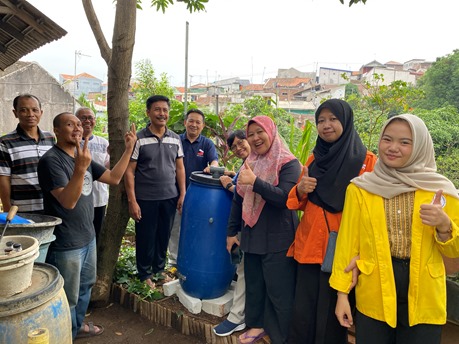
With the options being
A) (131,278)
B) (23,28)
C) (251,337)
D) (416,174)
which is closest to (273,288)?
(251,337)

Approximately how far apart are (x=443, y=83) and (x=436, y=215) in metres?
23.3

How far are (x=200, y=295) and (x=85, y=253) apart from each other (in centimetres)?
94

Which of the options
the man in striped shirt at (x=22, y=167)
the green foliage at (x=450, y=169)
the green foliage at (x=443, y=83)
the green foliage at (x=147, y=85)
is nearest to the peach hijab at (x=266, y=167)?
the man in striped shirt at (x=22, y=167)

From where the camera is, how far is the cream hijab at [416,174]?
1460 millimetres

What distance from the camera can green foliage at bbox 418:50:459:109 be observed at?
789 inches

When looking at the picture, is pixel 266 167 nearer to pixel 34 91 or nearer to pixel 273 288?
pixel 273 288

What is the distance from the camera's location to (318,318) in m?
1.92

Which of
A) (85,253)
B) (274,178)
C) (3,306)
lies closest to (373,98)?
(274,178)

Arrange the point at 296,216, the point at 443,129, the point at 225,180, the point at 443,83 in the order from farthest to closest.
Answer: the point at 443,83 < the point at 443,129 < the point at 225,180 < the point at 296,216

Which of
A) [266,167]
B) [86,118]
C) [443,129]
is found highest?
[443,129]

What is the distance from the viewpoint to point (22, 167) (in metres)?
2.47

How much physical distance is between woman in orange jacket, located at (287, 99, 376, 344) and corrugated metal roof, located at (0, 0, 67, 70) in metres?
2.47

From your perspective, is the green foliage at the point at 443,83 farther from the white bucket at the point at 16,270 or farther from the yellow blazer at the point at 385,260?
the white bucket at the point at 16,270

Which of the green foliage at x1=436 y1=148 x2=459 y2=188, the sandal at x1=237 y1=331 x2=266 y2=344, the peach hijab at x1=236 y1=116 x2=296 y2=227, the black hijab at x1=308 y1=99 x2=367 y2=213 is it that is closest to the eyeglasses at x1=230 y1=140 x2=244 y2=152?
the peach hijab at x1=236 y1=116 x2=296 y2=227
